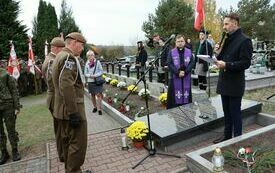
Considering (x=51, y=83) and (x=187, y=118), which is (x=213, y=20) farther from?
(x=51, y=83)

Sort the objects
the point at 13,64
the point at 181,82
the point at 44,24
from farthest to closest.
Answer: the point at 44,24
the point at 13,64
the point at 181,82

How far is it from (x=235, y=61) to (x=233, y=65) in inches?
5.9

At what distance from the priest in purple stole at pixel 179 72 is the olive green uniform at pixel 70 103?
3.01 m

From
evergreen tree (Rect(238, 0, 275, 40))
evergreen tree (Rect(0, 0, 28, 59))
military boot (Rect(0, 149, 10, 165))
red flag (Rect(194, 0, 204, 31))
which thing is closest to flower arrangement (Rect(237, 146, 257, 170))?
red flag (Rect(194, 0, 204, 31))

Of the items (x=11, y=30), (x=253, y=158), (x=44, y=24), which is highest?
(x=44, y=24)

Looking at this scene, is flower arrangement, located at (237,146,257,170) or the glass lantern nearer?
the glass lantern

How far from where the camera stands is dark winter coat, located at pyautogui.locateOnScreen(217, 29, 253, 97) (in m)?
4.60

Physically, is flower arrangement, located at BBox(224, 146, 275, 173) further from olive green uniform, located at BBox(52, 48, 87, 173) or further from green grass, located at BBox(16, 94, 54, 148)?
green grass, located at BBox(16, 94, 54, 148)

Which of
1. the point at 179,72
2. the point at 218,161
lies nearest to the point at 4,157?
the point at 179,72

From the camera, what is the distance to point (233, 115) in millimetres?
4941

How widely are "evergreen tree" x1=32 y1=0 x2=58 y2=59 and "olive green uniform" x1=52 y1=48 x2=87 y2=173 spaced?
→ 75.7 ft

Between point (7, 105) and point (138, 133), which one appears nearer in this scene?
point (138, 133)

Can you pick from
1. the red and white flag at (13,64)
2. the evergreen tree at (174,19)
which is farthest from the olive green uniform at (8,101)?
the evergreen tree at (174,19)

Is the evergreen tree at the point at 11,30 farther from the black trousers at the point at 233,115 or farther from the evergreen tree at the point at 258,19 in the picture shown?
the evergreen tree at the point at 258,19
